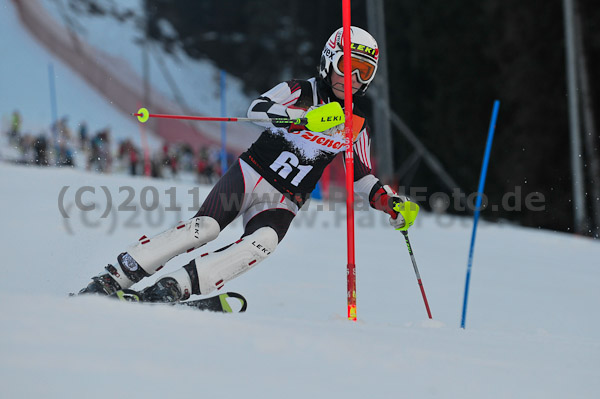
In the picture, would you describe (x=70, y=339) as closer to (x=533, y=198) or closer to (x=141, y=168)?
(x=533, y=198)

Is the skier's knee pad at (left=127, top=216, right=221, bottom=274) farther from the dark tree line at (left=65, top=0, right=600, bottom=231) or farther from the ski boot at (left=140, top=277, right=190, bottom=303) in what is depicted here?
the dark tree line at (left=65, top=0, right=600, bottom=231)

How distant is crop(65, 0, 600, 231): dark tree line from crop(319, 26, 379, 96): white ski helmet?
1177cm

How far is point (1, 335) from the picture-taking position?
8.21 ft

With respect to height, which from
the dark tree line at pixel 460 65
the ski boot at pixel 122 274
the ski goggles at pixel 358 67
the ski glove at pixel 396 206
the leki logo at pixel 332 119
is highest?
the dark tree line at pixel 460 65

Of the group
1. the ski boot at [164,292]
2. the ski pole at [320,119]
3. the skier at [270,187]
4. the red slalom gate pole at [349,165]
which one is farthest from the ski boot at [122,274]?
the red slalom gate pole at [349,165]

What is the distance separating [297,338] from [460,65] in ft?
65.3

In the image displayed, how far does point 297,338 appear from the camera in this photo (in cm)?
292

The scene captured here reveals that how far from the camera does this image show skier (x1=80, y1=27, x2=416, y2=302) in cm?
413

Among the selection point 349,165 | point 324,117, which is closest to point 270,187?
point 349,165

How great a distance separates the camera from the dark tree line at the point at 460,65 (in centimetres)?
1706

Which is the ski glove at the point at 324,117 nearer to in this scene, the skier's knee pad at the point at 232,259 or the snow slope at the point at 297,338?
the skier's knee pad at the point at 232,259

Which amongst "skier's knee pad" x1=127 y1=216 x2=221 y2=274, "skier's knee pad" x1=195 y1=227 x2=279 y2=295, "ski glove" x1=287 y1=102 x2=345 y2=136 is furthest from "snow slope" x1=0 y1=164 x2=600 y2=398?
"ski glove" x1=287 y1=102 x2=345 y2=136

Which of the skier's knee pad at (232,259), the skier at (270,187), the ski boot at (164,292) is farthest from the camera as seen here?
the skier at (270,187)

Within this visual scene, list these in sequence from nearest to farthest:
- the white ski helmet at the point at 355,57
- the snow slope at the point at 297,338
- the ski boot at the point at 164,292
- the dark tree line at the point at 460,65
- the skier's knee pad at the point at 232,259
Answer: the snow slope at the point at 297,338 < the ski boot at the point at 164,292 < the skier's knee pad at the point at 232,259 < the white ski helmet at the point at 355,57 < the dark tree line at the point at 460,65
